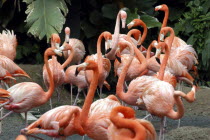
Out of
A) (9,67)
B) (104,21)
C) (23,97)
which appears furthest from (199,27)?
(23,97)

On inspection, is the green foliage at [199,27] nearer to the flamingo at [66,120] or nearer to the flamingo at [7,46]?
the flamingo at [7,46]

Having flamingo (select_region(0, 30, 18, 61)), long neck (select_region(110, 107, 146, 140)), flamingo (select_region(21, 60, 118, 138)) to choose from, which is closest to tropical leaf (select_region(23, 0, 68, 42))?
flamingo (select_region(0, 30, 18, 61))

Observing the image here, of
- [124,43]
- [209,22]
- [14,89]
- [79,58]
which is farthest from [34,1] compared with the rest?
[209,22]

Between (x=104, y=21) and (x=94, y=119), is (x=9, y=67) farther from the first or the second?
(x=104, y=21)

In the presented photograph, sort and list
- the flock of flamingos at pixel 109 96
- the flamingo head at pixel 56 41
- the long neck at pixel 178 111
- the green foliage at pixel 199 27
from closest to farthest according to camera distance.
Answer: the flock of flamingos at pixel 109 96 < the long neck at pixel 178 111 < the flamingo head at pixel 56 41 < the green foliage at pixel 199 27

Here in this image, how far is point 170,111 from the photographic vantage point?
4910 millimetres

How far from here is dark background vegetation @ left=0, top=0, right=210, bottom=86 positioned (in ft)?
27.9

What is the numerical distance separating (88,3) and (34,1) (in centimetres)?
142

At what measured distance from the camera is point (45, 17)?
7473 millimetres

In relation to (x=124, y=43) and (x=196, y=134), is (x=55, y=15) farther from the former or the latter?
(x=196, y=134)

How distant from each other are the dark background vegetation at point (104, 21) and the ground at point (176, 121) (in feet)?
3.08

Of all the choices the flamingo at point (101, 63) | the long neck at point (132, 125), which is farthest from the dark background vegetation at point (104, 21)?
the long neck at point (132, 125)

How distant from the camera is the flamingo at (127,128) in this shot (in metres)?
3.43

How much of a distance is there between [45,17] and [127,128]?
14.0ft
